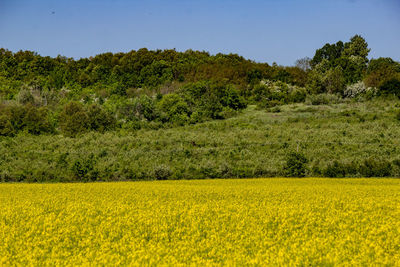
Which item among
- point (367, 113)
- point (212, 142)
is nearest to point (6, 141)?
point (212, 142)

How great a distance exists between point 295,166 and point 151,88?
178ft

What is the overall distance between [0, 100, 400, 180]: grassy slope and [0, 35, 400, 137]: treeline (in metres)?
5.19

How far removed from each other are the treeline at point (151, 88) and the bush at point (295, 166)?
32704 mm

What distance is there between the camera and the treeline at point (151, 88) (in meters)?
65.4

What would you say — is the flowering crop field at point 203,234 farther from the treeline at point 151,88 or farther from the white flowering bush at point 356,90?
the white flowering bush at point 356,90

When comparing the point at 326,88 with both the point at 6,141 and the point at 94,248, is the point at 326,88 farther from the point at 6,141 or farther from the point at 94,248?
the point at 94,248

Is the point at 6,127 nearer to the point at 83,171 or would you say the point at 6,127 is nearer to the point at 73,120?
the point at 73,120

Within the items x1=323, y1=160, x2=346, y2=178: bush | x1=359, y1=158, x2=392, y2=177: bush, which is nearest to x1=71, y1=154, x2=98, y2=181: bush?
x1=323, y1=160, x2=346, y2=178: bush

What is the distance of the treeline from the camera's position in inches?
2576

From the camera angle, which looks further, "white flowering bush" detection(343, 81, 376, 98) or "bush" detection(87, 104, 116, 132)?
"white flowering bush" detection(343, 81, 376, 98)

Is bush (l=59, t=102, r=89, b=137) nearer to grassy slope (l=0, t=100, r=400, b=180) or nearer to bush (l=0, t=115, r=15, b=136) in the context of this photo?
grassy slope (l=0, t=100, r=400, b=180)

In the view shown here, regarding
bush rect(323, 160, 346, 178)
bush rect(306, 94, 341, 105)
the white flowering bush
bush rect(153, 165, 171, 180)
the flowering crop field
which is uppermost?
the white flowering bush

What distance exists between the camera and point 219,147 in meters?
48.8

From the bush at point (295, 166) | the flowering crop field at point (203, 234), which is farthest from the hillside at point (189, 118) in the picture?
the flowering crop field at point (203, 234)
